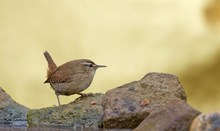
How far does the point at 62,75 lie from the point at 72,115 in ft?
2.44

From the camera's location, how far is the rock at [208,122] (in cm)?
645

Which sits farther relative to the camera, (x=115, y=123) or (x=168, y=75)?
(x=168, y=75)

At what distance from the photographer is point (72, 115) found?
30.5ft

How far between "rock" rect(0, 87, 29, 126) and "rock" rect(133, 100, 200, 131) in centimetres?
294

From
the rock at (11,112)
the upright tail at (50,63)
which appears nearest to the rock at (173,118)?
the rock at (11,112)

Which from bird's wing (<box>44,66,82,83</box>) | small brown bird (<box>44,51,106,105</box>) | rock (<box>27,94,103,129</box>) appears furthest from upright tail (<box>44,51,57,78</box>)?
rock (<box>27,94,103,129</box>)

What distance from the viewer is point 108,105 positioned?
9.08m

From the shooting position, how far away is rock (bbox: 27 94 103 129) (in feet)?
30.3

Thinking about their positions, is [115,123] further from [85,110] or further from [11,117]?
[11,117]

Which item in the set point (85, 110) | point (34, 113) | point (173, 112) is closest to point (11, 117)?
point (34, 113)

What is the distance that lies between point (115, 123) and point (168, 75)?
1.27 metres

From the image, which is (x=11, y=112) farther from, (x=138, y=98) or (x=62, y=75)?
(x=138, y=98)

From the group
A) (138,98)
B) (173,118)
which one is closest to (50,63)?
(138,98)

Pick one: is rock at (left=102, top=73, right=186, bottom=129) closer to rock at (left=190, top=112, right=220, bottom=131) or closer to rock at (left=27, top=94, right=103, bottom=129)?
rock at (left=27, top=94, right=103, bottom=129)
